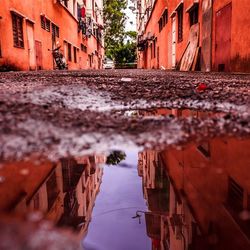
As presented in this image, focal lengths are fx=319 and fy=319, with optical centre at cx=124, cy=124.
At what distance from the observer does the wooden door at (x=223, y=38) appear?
23.5 ft

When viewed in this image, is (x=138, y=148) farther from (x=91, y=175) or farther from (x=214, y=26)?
(x=214, y=26)

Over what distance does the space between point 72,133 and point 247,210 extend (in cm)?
76

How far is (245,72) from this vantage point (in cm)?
634

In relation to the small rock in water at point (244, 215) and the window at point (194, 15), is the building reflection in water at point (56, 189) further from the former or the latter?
the window at point (194, 15)

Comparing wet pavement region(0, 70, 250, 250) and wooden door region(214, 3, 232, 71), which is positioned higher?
wooden door region(214, 3, 232, 71)

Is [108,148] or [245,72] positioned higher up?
[245,72]

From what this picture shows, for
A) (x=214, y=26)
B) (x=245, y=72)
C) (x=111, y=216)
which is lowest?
(x=111, y=216)

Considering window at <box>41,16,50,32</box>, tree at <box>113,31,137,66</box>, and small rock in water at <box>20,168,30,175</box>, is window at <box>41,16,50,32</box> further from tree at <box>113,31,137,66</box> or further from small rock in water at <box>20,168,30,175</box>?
tree at <box>113,31,137,66</box>

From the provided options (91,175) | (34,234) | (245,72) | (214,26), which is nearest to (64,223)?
(34,234)

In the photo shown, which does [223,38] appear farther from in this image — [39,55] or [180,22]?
[39,55]

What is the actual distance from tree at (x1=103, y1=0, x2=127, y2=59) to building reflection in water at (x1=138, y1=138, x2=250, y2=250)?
36.8 m

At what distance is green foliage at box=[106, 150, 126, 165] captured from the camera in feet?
3.82

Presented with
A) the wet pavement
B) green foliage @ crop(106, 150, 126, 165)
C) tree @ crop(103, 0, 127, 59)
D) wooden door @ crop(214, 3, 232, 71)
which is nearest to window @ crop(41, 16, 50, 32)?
wooden door @ crop(214, 3, 232, 71)

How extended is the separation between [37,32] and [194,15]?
270 inches
